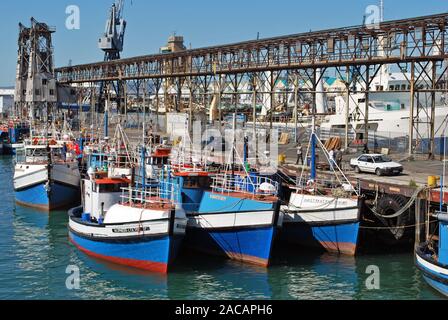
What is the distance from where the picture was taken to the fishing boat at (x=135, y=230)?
93.6ft

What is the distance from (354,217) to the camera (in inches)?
1277

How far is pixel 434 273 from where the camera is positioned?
25.6 metres

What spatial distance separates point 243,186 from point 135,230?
7.77 metres

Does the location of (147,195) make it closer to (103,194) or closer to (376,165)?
(103,194)

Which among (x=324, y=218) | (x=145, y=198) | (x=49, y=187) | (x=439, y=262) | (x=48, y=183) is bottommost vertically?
(x=439, y=262)

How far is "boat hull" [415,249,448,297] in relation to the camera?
2505 cm

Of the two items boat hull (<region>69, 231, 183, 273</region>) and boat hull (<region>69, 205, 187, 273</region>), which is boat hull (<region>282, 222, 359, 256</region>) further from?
boat hull (<region>69, 231, 183, 273</region>)

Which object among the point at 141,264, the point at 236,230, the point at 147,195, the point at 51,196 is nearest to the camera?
the point at 141,264

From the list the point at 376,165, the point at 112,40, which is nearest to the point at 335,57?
the point at 376,165

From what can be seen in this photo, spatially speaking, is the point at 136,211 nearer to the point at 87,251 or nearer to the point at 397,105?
the point at 87,251

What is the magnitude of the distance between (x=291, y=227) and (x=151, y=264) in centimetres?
891

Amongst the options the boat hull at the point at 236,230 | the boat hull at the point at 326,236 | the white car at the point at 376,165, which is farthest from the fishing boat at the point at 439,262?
the white car at the point at 376,165

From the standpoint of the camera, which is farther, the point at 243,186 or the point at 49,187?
the point at 49,187
